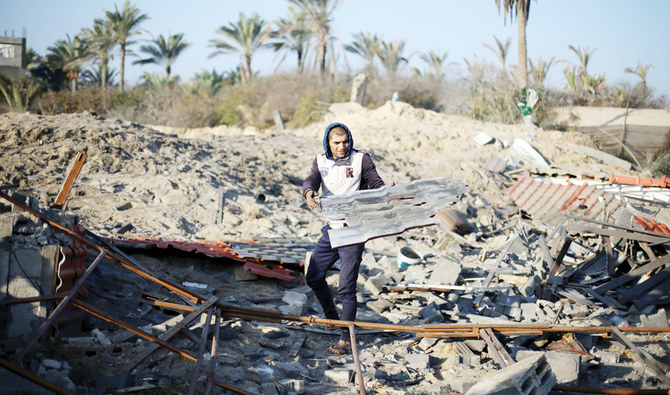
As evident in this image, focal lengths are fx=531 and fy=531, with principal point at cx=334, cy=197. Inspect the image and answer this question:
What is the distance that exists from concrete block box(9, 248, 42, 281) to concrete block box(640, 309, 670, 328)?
5180 millimetres

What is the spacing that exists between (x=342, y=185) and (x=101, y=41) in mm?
28237

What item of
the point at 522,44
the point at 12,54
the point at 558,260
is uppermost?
the point at 522,44

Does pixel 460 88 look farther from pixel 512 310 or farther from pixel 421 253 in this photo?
pixel 512 310

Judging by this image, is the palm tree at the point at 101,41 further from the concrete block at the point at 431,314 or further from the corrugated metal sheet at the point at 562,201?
the concrete block at the point at 431,314

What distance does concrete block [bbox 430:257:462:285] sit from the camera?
20.3 ft

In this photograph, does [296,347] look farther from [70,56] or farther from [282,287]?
[70,56]

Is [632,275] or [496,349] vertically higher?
[632,275]

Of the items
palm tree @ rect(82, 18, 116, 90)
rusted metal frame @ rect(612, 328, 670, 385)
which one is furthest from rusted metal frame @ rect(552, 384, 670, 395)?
palm tree @ rect(82, 18, 116, 90)

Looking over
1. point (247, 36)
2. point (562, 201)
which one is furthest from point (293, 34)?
point (562, 201)

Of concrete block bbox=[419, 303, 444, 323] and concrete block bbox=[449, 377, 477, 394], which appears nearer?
concrete block bbox=[449, 377, 477, 394]

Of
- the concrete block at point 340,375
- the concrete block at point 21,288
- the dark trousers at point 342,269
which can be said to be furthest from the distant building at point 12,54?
the concrete block at point 340,375

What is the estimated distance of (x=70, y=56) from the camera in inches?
1164

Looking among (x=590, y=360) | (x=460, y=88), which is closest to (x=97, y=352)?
(x=590, y=360)

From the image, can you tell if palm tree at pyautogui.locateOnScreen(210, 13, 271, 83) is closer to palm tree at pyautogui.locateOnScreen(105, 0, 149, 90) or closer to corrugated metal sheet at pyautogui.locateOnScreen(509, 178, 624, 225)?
palm tree at pyautogui.locateOnScreen(105, 0, 149, 90)
